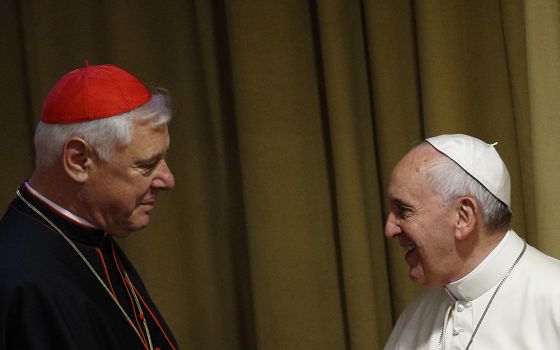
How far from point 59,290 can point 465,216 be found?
3.99 feet

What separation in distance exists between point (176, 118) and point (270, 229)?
2.37 feet

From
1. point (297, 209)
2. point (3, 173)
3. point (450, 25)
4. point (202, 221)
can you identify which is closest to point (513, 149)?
point (450, 25)

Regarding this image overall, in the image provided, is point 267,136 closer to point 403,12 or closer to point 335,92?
point 335,92

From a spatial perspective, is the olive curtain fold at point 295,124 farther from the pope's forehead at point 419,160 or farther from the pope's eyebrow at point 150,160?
the pope's eyebrow at point 150,160

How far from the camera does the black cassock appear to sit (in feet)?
7.41

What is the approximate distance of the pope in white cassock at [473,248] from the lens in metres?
2.57

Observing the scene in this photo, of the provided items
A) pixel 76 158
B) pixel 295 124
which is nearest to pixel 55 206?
pixel 76 158

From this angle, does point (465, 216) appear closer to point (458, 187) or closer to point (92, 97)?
point (458, 187)

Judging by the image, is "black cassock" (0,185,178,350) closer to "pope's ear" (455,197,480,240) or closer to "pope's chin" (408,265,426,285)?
"pope's chin" (408,265,426,285)

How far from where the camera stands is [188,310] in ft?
13.6

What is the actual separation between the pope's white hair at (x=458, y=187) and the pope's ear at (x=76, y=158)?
1026mm

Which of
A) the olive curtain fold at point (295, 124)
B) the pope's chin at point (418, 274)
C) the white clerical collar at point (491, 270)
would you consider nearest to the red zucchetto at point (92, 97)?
the pope's chin at point (418, 274)

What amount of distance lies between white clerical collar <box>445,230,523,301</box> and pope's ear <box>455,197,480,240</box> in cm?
12

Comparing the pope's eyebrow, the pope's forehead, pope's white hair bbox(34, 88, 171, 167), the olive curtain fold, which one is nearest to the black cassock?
pope's white hair bbox(34, 88, 171, 167)
